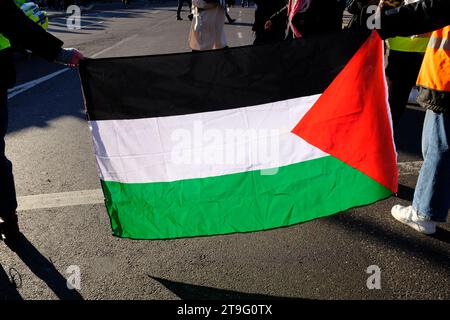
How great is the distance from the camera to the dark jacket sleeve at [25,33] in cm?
237

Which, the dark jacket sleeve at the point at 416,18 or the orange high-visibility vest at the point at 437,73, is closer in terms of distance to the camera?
the dark jacket sleeve at the point at 416,18

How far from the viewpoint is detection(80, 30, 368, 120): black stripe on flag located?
7.64 feet

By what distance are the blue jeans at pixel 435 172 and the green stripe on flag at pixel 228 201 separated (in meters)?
0.40

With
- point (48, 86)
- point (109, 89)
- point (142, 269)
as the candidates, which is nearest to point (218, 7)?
point (48, 86)

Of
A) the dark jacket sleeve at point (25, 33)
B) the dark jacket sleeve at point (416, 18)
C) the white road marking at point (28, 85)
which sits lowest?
the white road marking at point (28, 85)

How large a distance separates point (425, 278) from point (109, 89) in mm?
2255

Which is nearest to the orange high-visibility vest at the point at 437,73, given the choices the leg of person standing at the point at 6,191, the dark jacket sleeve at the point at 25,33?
the dark jacket sleeve at the point at 25,33

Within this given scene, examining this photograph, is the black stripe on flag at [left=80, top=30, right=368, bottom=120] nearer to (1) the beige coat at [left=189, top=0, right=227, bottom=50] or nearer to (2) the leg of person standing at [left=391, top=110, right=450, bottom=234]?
(2) the leg of person standing at [left=391, top=110, right=450, bottom=234]

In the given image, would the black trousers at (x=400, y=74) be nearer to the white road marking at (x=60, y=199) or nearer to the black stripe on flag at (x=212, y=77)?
the black stripe on flag at (x=212, y=77)

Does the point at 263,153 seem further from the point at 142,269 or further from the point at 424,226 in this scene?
the point at 424,226

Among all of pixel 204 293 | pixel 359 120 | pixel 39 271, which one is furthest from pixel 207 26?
Result: pixel 204 293

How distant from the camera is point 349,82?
2.46m

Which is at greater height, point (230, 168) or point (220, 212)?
point (230, 168)
